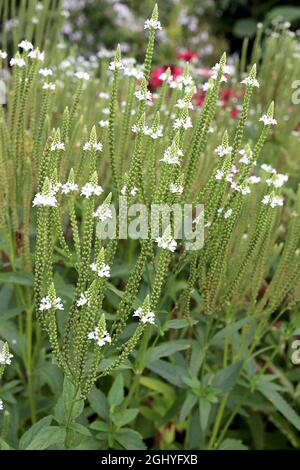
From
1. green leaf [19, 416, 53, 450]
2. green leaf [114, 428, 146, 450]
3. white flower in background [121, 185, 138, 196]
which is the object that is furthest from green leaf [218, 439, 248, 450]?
white flower in background [121, 185, 138, 196]

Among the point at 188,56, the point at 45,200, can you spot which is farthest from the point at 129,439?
the point at 188,56

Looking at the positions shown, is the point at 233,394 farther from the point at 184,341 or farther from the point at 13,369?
the point at 13,369

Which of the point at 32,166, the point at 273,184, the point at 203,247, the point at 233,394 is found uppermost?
the point at 32,166

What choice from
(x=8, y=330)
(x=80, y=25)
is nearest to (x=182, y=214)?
(x=8, y=330)

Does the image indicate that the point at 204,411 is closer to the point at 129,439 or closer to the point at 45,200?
the point at 129,439

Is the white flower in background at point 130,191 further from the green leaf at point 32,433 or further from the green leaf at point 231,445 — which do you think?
the green leaf at point 231,445

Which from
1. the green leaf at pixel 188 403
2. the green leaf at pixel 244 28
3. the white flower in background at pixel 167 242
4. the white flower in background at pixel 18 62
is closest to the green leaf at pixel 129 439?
the green leaf at pixel 188 403
